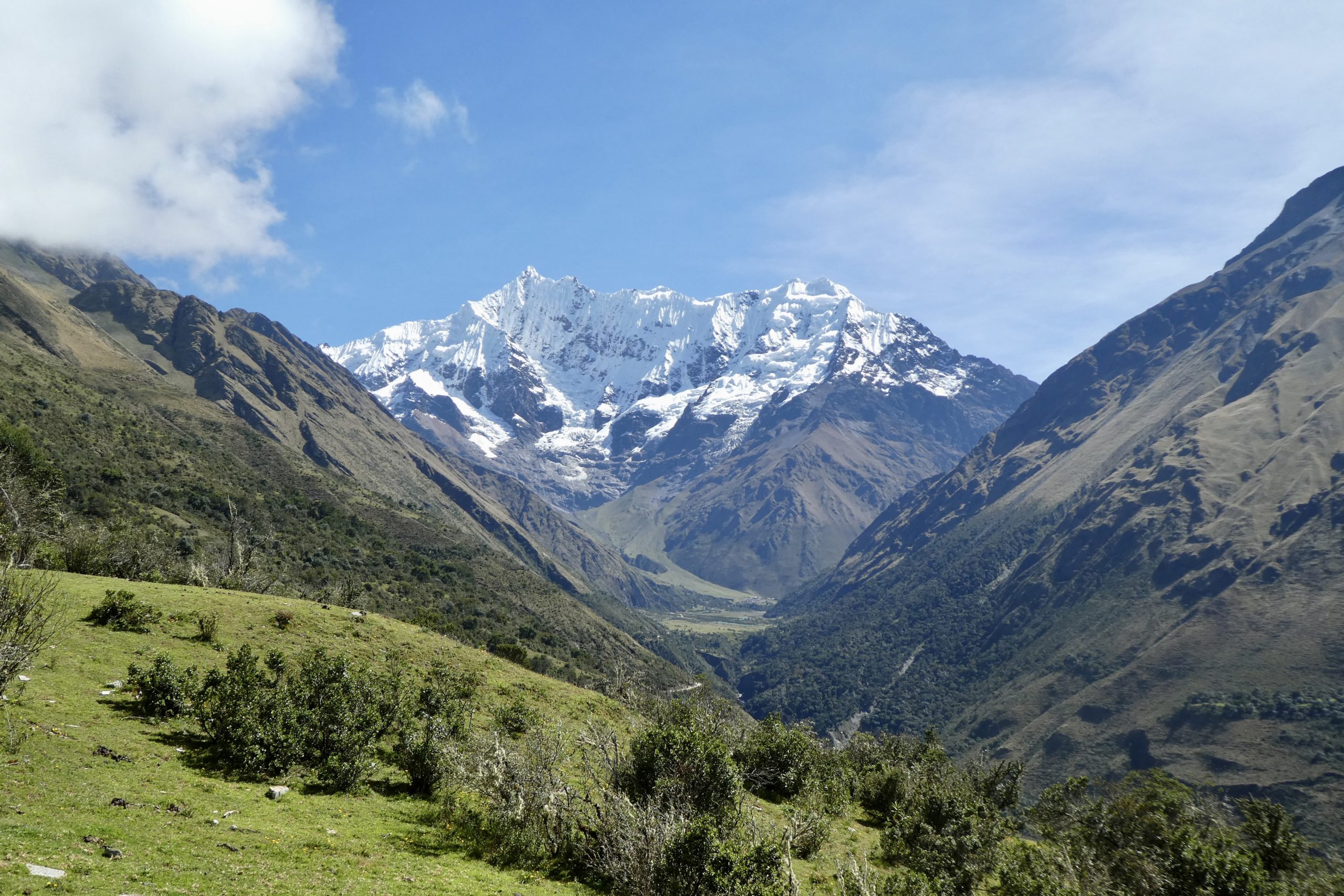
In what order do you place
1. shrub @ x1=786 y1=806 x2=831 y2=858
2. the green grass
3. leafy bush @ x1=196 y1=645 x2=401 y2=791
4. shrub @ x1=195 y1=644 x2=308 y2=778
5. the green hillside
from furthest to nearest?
1. shrub @ x1=786 y1=806 x2=831 y2=858
2. leafy bush @ x1=196 y1=645 x2=401 y2=791
3. shrub @ x1=195 y1=644 x2=308 y2=778
4. the green hillside
5. the green grass

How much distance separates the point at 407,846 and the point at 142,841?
9.44 metres

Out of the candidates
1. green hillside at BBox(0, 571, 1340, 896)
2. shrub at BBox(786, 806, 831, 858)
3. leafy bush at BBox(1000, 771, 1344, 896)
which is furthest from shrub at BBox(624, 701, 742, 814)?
leafy bush at BBox(1000, 771, 1344, 896)

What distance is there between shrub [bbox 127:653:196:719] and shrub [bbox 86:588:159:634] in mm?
10097

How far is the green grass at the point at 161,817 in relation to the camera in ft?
68.2

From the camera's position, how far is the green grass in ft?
68.2

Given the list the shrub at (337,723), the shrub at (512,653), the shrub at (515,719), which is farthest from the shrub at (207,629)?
the shrub at (512,653)

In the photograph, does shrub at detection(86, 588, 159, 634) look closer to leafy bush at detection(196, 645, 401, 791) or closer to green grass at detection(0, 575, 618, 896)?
green grass at detection(0, 575, 618, 896)

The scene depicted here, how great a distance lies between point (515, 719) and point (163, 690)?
68.0 ft

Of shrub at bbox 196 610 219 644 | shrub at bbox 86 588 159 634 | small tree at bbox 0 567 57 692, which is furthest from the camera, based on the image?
shrub at bbox 196 610 219 644

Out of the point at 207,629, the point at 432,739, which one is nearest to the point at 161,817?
the point at 432,739

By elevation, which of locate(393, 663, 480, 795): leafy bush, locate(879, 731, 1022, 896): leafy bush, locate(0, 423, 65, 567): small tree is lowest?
locate(879, 731, 1022, 896): leafy bush

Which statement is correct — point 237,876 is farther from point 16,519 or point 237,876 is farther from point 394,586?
point 394,586

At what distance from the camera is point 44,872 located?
18.8 m

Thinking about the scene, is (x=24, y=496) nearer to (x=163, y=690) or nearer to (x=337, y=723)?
(x=163, y=690)
